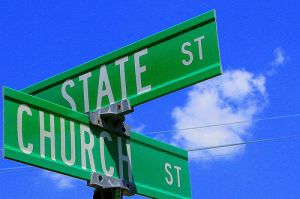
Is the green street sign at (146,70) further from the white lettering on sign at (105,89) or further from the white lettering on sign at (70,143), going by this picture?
the white lettering on sign at (70,143)

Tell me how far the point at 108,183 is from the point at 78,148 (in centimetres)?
24

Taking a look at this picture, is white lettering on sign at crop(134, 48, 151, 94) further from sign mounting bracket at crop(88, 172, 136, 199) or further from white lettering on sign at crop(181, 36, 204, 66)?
sign mounting bracket at crop(88, 172, 136, 199)

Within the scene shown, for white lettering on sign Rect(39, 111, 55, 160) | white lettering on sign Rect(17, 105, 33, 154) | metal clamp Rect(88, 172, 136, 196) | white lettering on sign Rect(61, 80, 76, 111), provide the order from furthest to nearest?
white lettering on sign Rect(61, 80, 76, 111), metal clamp Rect(88, 172, 136, 196), white lettering on sign Rect(39, 111, 55, 160), white lettering on sign Rect(17, 105, 33, 154)

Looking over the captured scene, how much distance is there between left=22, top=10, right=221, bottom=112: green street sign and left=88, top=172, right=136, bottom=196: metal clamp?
41 cm

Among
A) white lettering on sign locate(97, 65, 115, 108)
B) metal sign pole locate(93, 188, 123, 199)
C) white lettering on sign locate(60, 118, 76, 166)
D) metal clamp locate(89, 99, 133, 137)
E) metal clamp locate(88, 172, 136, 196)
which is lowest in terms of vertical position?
metal sign pole locate(93, 188, 123, 199)

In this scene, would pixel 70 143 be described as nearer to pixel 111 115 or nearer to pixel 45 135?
pixel 45 135

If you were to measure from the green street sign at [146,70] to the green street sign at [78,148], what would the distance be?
231mm

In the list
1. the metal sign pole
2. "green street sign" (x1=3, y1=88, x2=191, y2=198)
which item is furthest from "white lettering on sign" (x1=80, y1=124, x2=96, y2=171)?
the metal sign pole

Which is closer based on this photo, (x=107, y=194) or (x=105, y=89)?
(x=107, y=194)

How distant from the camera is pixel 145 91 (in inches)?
151

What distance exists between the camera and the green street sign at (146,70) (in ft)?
12.2

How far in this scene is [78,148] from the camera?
374cm

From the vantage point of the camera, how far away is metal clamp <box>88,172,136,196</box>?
3.71 m

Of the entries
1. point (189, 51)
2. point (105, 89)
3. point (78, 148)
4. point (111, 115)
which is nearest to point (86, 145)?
point (78, 148)
